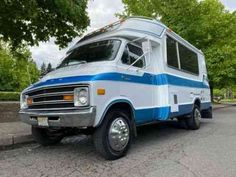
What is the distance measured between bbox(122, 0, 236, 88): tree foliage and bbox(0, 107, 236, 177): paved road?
12.6 metres

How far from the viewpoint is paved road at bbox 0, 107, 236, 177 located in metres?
5.10

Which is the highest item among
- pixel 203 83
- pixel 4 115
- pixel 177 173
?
pixel 203 83

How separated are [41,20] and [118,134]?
19.4 ft

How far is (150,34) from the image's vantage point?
743cm

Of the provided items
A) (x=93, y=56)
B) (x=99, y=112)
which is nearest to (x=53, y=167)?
(x=99, y=112)

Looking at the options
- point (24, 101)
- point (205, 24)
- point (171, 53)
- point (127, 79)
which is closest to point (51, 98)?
point (24, 101)

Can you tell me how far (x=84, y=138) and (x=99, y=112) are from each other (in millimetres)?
3003

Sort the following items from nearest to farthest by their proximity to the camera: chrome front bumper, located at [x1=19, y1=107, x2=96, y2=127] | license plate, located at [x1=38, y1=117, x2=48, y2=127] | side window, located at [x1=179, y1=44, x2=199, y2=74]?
chrome front bumper, located at [x1=19, y1=107, x2=96, y2=127]
license plate, located at [x1=38, y1=117, x2=48, y2=127]
side window, located at [x1=179, y1=44, x2=199, y2=74]

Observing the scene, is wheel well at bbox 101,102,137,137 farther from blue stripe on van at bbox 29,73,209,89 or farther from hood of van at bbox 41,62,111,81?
hood of van at bbox 41,62,111,81

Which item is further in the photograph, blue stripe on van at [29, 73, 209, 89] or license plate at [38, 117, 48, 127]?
license plate at [38, 117, 48, 127]

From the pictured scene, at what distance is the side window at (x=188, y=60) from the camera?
9.36 m

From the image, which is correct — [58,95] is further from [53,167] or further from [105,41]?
[105,41]

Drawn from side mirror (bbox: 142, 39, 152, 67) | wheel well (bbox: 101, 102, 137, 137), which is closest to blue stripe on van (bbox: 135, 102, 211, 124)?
wheel well (bbox: 101, 102, 137, 137)

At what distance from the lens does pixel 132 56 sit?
22.3 ft
